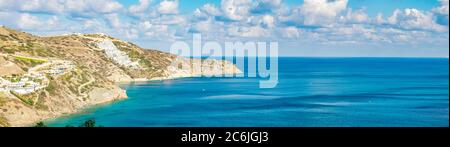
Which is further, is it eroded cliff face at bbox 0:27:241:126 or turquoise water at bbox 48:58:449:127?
turquoise water at bbox 48:58:449:127

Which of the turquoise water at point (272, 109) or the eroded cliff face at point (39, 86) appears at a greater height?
the eroded cliff face at point (39, 86)

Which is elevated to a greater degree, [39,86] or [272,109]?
[39,86]

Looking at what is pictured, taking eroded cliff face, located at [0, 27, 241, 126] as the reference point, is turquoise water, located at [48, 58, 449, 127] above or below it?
below

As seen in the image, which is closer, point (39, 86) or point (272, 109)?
point (39, 86)

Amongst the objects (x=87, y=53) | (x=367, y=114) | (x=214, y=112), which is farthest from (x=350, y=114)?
(x=87, y=53)

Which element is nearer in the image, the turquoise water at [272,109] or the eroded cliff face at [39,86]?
the eroded cliff face at [39,86]

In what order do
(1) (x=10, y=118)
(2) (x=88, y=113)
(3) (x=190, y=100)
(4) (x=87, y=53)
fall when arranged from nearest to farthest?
(1) (x=10, y=118), (2) (x=88, y=113), (3) (x=190, y=100), (4) (x=87, y=53)

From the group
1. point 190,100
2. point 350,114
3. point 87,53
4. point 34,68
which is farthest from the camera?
point 87,53

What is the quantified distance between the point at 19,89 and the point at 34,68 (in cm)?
1982
